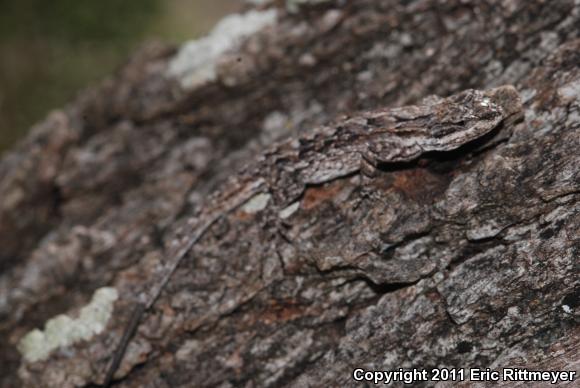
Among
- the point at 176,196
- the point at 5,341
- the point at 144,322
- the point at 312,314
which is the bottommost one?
the point at 312,314

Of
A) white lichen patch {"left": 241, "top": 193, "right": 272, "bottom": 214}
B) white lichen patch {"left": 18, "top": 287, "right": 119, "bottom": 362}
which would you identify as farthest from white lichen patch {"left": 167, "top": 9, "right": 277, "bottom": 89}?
white lichen patch {"left": 18, "top": 287, "right": 119, "bottom": 362}

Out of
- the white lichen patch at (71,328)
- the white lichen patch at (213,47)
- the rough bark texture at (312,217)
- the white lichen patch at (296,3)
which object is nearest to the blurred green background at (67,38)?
the rough bark texture at (312,217)

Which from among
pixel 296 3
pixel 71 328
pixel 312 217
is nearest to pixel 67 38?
pixel 296 3

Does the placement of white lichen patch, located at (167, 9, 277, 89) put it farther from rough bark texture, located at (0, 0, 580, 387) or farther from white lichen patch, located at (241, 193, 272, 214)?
white lichen patch, located at (241, 193, 272, 214)

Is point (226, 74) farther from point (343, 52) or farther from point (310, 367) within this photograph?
point (310, 367)

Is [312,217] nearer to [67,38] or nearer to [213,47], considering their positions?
[213,47]

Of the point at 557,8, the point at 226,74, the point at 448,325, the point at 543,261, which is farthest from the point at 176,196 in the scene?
the point at 557,8
